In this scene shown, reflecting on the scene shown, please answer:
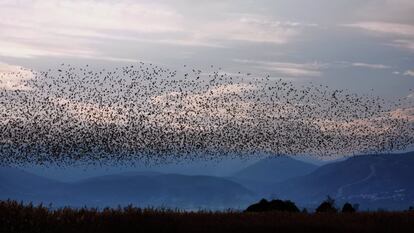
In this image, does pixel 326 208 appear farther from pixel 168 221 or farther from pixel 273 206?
pixel 168 221

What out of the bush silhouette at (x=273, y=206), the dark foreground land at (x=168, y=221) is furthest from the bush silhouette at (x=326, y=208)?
the dark foreground land at (x=168, y=221)

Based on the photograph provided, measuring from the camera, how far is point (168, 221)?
2500 cm

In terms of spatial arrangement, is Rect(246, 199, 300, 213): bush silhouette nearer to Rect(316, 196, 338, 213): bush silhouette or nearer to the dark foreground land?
Rect(316, 196, 338, 213): bush silhouette

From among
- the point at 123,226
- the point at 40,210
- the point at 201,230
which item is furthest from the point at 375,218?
the point at 40,210

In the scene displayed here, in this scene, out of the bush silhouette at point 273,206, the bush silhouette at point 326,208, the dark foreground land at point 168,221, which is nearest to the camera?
the dark foreground land at point 168,221

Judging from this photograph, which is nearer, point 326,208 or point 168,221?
point 168,221

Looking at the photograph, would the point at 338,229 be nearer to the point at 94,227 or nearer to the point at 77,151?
the point at 94,227

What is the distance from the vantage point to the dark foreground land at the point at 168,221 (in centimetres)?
2280

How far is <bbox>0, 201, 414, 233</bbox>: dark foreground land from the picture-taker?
22.8 metres

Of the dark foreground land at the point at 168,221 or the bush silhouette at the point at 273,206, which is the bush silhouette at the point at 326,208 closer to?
the bush silhouette at the point at 273,206

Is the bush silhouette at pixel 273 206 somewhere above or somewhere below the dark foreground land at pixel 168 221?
below

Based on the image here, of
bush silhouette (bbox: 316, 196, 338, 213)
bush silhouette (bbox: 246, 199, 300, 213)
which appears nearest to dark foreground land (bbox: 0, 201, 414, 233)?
bush silhouette (bbox: 316, 196, 338, 213)

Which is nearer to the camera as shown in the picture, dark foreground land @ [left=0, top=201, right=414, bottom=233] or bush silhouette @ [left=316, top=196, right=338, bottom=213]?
dark foreground land @ [left=0, top=201, right=414, bottom=233]

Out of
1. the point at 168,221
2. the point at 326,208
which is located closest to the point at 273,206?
the point at 326,208
